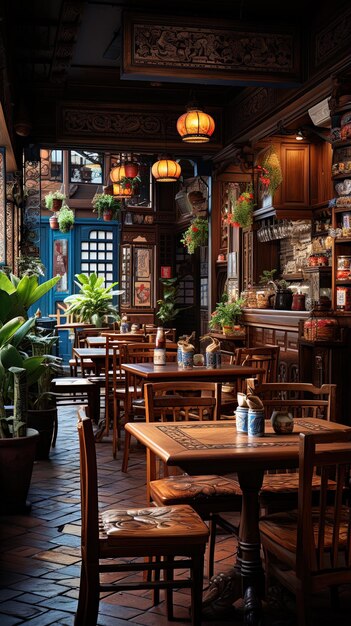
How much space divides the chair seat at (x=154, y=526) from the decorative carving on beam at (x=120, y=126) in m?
7.96

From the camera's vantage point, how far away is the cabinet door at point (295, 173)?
9516 mm

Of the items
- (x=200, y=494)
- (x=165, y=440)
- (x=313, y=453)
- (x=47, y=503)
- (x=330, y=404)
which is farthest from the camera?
(x=47, y=503)

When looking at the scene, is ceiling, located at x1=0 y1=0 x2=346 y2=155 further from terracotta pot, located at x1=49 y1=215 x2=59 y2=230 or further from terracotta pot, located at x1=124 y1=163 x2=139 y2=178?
terracotta pot, located at x1=49 y1=215 x2=59 y2=230

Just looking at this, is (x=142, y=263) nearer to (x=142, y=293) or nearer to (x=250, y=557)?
(x=142, y=293)

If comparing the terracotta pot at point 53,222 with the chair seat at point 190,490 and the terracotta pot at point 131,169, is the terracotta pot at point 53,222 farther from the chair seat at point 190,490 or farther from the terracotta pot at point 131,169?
the chair seat at point 190,490

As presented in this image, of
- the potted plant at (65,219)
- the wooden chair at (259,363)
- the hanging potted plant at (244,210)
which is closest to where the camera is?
the wooden chair at (259,363)

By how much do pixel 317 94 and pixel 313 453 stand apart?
565 centimetres

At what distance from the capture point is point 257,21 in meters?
7.51

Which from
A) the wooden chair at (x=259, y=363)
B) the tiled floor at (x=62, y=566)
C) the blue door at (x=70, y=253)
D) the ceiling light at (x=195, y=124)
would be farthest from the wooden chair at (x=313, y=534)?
the blue door at (x=70, y=253)

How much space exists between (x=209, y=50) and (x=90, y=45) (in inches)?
93.9

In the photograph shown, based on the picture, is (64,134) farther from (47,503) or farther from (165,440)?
(165,440)

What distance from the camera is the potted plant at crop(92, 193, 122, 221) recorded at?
1524cm

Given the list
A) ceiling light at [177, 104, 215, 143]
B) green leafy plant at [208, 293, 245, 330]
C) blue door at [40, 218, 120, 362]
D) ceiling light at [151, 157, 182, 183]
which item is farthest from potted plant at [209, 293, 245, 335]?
blue door at [40, 218, 120, 362]

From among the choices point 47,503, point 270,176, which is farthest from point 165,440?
point 270,176
